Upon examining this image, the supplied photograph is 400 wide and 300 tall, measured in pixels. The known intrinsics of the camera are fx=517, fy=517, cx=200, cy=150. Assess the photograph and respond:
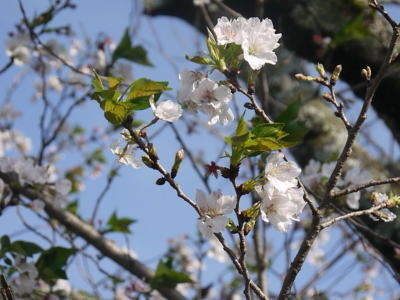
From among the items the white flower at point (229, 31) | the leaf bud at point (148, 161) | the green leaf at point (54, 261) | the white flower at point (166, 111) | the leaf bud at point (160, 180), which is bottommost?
the green leaf at point (54, 261)

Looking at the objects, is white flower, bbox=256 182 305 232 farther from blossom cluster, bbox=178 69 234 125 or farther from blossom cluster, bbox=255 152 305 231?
blossom cluster, bbox=178 69 234 125

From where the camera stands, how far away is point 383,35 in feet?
6.38

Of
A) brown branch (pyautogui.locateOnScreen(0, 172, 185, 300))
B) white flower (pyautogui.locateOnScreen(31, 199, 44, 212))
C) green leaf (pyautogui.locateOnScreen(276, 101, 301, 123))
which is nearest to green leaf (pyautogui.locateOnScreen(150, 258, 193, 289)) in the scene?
brown branch (pyautogui.locateOnScreen(0, 172, 185, 300))

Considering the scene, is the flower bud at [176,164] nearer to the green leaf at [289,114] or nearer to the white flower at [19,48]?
the green leaf at [289,114]

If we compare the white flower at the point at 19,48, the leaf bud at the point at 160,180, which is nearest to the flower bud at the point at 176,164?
the leaf bud at the point at 160,180

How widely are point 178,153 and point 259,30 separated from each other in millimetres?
274

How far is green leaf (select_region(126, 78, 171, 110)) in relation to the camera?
2.94ft

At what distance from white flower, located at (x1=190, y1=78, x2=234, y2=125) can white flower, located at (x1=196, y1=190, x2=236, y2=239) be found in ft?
0.48

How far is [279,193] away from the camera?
91 cm

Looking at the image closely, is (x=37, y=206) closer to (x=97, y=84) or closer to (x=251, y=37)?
(x=97, y=84)

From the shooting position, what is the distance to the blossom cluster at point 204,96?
92cm

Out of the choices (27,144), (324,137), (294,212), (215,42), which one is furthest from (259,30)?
(27,144)

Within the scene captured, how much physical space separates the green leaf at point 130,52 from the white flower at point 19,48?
0.46m

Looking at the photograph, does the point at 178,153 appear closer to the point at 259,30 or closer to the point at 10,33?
the point at 259,30
